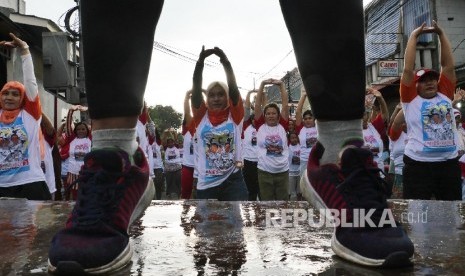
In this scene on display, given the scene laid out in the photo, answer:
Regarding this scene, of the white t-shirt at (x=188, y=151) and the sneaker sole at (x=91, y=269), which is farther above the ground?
the white t-shirt at (x=188, y=151)

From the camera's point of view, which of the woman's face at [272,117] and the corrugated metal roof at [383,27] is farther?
the corrugated metal roof at [383,27]

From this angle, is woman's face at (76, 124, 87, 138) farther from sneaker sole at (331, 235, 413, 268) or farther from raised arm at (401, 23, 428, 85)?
sneaker sole at (331, 235, 413, 268)

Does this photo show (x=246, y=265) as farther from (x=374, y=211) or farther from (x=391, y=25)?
(x=391, y=25)

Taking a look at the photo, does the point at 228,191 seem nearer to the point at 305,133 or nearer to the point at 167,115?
the point at 305,133

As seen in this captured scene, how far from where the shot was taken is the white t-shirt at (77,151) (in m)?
8.35

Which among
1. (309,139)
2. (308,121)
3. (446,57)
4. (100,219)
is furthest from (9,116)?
(308,121)

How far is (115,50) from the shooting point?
1312mm

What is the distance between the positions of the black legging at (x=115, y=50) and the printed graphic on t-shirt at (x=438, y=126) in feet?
12.9

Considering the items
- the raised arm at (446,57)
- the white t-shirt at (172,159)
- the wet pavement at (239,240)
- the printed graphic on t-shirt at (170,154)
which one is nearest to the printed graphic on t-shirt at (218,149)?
the raised arm at (446,57)

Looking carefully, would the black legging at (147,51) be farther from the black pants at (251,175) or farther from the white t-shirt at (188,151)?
the black pants at (251,175)

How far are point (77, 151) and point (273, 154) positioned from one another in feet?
11.2

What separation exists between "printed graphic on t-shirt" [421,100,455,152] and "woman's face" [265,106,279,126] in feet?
10.9

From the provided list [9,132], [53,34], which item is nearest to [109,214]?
[9,132]

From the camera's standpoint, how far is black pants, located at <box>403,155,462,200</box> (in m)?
4.59
